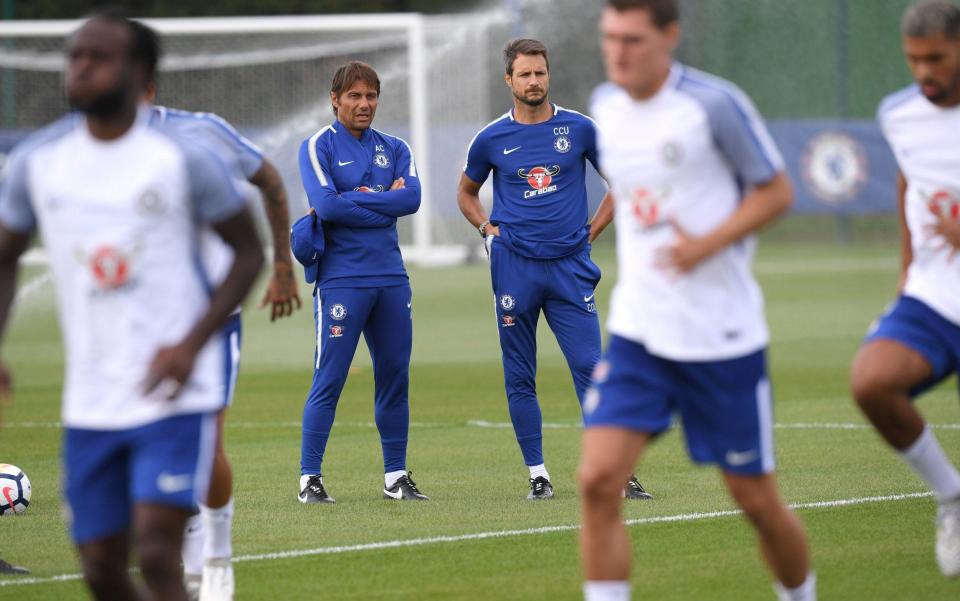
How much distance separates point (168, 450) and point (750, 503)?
6.73ft

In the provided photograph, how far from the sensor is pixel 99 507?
16.8 feet

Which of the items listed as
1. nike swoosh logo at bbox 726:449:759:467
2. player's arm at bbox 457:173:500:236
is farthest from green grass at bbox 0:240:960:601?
player's arm at bbox 457:173:500:236

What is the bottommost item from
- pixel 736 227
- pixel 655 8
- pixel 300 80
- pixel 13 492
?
pixel 13 492

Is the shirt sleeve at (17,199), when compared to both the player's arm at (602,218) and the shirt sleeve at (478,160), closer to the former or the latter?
the shirt sleeve at (478,160)

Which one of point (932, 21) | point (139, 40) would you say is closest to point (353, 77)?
point (932, 21)

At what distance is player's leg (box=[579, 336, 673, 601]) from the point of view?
5.62 meters

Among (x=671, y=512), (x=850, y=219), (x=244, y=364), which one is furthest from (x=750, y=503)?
(x=850, y=219)

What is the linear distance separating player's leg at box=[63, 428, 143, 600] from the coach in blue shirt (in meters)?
4.90

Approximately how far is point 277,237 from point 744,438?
89.7 inches

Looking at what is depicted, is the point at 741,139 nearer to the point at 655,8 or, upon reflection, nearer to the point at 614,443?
the point at 655,8

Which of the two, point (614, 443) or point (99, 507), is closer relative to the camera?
point (99, 507)

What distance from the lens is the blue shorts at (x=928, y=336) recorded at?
22.7ft

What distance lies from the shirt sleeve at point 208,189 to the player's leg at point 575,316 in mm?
4910

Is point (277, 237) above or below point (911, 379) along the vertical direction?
above
